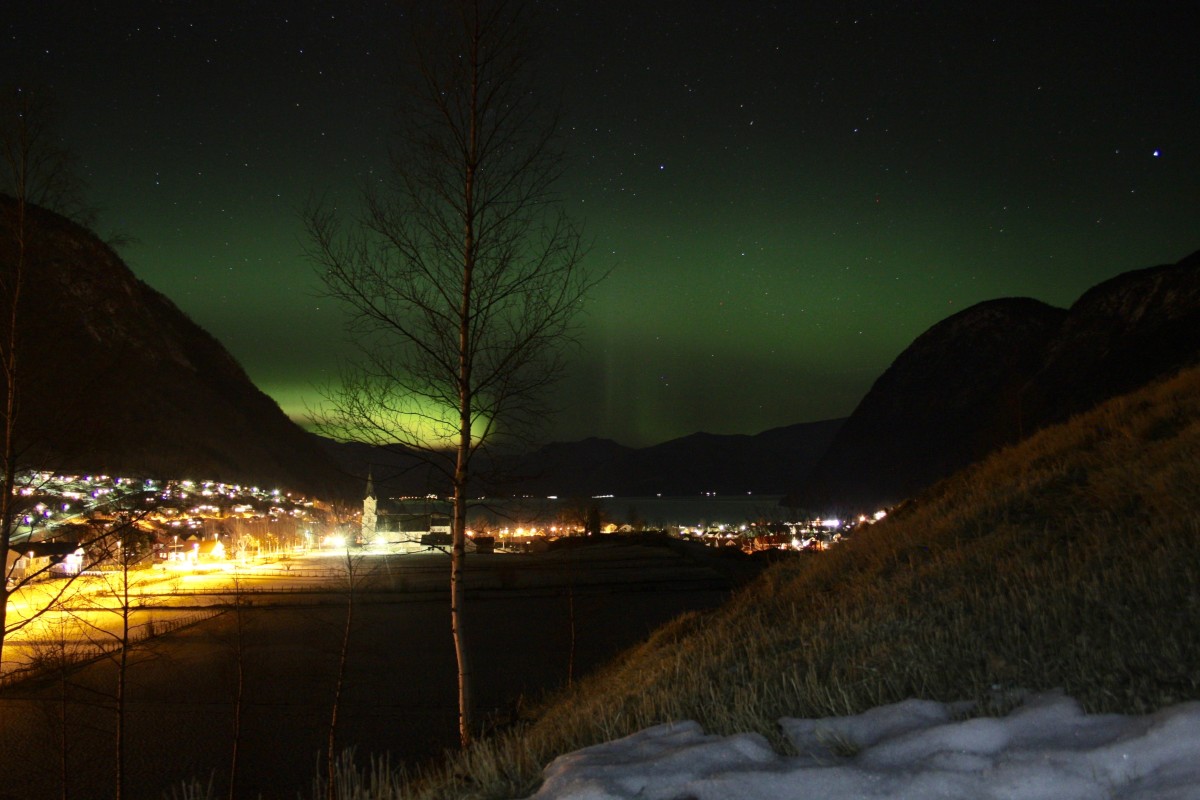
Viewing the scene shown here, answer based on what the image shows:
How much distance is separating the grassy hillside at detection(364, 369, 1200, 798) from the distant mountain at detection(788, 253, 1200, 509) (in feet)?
68.5

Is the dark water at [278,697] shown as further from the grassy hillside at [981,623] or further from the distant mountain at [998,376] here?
the distant mountain at [998,376]

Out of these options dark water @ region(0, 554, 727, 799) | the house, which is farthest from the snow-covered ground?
the house

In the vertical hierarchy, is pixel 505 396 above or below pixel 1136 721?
above

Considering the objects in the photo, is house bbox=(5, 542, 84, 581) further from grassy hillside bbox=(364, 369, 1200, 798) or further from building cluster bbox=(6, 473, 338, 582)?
grassy hillside bbox=(364, 369, 1200, 798)

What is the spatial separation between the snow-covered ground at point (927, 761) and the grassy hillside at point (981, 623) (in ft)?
0.91

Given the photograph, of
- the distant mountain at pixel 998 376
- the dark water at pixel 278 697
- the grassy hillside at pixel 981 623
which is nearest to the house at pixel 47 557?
the dark water at pixel 278 697

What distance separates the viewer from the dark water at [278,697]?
43.5 feet

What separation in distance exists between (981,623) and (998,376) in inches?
5238

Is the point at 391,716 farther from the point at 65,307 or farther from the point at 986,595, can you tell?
the point at 986,595

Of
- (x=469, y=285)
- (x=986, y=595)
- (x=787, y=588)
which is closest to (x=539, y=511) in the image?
(x=469, y=285)

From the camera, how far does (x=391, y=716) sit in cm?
1630

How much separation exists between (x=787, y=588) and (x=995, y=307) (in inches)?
6963

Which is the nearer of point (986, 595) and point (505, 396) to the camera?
point (986, 595)

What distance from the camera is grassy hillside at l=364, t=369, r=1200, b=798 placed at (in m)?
4.49
